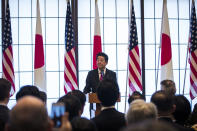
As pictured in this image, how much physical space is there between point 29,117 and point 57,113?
0.14 meters

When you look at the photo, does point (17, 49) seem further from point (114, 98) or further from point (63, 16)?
point (114, 98)

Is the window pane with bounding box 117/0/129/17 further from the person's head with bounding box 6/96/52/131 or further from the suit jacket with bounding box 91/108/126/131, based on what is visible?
the person's head with bounding box 6/96/52/131

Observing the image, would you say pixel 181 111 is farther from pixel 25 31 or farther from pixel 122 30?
pixel 25 31

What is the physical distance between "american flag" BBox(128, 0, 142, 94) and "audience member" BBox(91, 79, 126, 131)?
4314mm

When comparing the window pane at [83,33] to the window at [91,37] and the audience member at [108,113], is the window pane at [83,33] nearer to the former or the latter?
the window at [91,37]

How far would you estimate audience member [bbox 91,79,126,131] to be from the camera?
10.5ft

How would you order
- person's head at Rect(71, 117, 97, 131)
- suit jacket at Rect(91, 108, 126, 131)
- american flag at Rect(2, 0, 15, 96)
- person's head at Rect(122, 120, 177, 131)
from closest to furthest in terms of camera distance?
person's head at Rect(122, 120, 177, 131)
person's head at Rect(71, 117, 97, 131)
suit jacket at Rect(91, 108, 126, 131)
american flag at Rect(2, 0, 15, 96)

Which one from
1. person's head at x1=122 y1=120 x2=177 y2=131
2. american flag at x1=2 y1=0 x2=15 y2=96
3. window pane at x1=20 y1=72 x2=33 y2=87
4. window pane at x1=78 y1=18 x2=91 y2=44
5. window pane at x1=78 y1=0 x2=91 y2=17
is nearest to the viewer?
person's head at x1=122 y1=120 x2=177 y2=131

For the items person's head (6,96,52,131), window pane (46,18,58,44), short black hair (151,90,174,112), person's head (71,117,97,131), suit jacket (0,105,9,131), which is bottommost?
suit jacket (0,105,9,131)

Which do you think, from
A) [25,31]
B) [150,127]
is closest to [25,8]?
[25,31]

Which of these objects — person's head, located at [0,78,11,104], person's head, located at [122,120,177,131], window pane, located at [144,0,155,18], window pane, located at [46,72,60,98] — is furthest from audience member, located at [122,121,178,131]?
window pane, located at [144,0,155,18]

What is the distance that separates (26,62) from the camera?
332 inches

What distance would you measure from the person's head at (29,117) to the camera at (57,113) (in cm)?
4

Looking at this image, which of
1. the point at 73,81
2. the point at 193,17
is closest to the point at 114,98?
the point at 73,81
